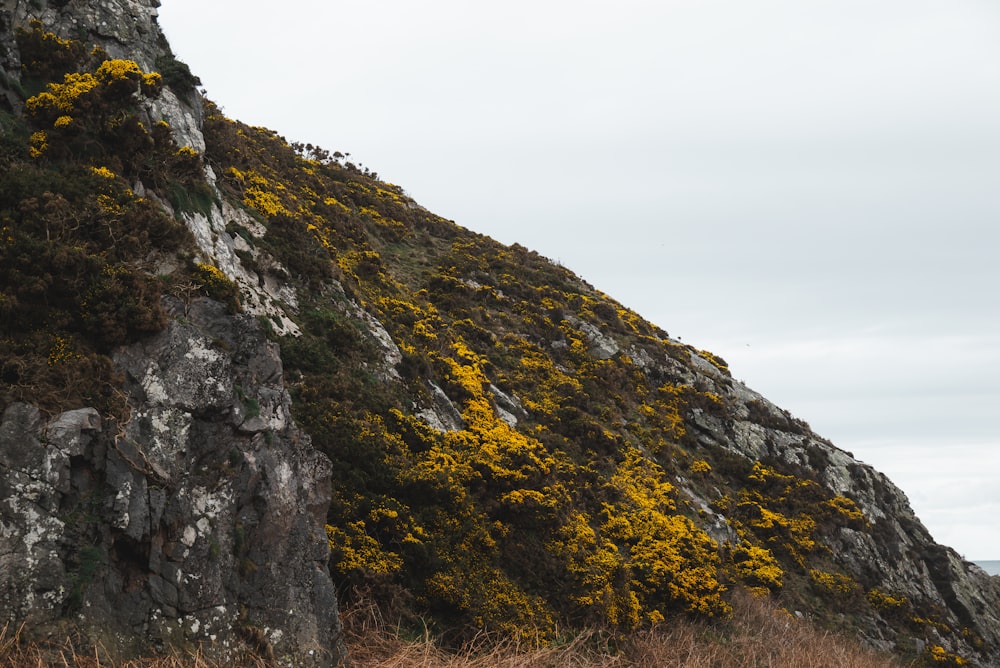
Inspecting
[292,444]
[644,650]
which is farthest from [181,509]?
[644,650]

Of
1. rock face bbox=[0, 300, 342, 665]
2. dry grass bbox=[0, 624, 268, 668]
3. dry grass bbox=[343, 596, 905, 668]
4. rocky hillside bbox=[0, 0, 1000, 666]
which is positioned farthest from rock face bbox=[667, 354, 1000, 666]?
dry grass bbox=[0, 624, 268, 668]

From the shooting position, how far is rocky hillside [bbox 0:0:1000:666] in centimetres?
859

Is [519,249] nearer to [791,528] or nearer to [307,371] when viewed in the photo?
[791,528]

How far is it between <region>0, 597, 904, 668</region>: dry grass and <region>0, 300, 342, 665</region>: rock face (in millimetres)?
323

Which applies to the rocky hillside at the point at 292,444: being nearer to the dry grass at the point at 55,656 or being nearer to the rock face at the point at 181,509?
the rock face at the point at 181,509

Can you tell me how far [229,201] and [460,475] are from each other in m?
10.9

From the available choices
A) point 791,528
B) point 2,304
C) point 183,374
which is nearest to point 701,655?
point 183,374

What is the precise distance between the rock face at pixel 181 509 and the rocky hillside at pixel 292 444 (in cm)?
3

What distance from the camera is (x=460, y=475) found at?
1584 centimetres

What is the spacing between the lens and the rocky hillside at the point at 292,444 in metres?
8.59

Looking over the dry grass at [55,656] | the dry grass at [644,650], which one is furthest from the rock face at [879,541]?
the dry grass at [55,656]

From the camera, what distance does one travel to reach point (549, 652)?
11.8 metres

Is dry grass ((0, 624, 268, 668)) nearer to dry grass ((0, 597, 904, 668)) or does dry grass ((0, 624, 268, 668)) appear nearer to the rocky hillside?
dry grass ((0, 597, 904, 668))

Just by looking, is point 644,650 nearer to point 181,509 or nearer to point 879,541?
point 181,509
